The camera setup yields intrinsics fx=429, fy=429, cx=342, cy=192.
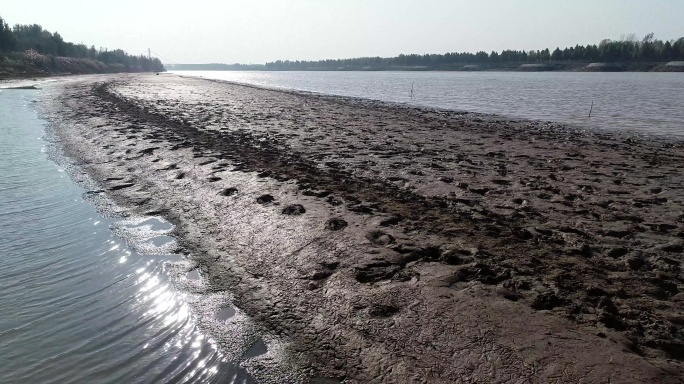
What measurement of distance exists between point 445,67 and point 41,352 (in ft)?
617

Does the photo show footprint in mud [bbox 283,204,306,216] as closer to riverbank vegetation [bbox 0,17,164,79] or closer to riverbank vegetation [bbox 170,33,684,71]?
riverbank vegetation [bbox 0,17,164,79]

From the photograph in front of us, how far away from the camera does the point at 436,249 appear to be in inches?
187

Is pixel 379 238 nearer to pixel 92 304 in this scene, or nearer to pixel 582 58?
pixel 92 304

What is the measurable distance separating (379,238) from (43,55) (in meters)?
99.0

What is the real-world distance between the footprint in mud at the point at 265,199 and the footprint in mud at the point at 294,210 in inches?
18.3

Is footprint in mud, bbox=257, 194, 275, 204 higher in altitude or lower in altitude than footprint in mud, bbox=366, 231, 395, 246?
higher

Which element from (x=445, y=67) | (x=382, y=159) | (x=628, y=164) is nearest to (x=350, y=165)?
(x=382, y=159)

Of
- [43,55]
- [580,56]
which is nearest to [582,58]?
[580,56]

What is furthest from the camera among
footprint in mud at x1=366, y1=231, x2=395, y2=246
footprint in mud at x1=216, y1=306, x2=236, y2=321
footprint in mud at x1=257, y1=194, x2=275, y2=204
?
footprint in mud at x1=257, y1=194, x2=275, y2=204

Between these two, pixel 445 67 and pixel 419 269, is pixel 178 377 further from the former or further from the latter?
pixel 445 67

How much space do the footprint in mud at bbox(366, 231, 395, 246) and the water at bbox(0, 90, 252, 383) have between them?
192 centimetres

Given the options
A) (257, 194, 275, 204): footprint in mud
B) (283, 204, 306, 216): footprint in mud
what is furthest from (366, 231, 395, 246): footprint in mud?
(257, 194, 275, 204): footprint in mud

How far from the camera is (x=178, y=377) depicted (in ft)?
10.2

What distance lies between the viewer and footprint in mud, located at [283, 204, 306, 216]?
5.98 metres
